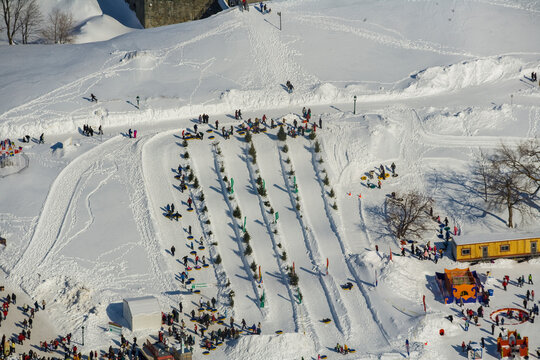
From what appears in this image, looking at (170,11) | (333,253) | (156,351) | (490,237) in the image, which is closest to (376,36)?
(170,11)

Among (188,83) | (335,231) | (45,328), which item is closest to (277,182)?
(335,231)

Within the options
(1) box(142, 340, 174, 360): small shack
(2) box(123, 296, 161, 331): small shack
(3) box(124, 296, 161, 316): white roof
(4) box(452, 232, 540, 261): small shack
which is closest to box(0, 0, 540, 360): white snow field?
(2) box(123, 296, 161, 331): small shack

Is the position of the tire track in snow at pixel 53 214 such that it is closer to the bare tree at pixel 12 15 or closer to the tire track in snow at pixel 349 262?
the tire track in snow at pixel 349 262

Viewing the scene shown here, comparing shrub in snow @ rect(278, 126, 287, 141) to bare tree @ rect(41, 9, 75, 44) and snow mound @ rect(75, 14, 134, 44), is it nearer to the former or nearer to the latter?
snow mound @ rect(75, 14, 134, 44)

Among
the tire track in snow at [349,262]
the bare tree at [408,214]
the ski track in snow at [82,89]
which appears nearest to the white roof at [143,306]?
the tire track in snow at [349,262]

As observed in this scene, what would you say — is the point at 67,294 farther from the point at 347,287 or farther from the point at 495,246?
the point at 495,246

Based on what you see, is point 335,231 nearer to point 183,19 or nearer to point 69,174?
point 69,174
